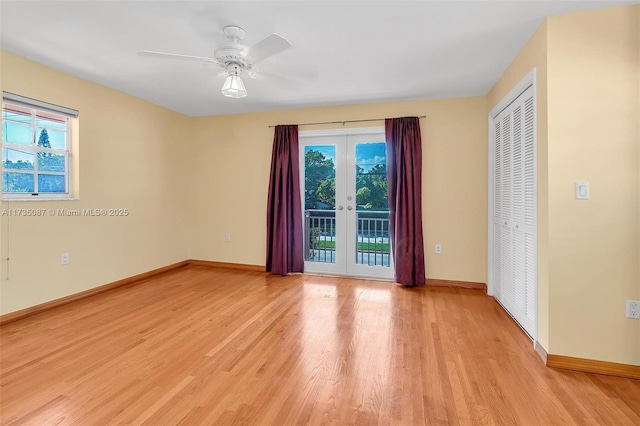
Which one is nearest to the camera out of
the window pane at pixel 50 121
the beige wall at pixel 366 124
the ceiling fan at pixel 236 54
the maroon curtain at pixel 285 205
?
the ceiling fan at pixel 236 54

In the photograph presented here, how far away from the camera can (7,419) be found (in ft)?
5.25

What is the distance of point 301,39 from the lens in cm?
252

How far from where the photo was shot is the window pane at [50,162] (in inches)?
125

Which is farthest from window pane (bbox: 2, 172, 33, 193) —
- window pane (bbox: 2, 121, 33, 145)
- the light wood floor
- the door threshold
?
the door threshold

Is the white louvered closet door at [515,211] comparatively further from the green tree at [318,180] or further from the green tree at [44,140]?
the green tree at [44,140]

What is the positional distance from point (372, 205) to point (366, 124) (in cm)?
114

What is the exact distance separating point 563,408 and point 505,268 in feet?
5.71

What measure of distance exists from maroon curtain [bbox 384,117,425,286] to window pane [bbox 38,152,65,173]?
12.9ft

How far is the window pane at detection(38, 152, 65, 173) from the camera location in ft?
10.4

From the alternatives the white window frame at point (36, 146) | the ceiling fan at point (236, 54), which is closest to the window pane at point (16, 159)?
Result: the white window frame at point (36, 146)

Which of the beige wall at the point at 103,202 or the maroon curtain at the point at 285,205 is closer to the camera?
the beige wall at the point at 103,202

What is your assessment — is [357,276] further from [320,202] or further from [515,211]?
[515,211]

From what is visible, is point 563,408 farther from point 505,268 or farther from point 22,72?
point 22,72

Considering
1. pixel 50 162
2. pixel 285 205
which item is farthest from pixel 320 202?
pixel 50 162
